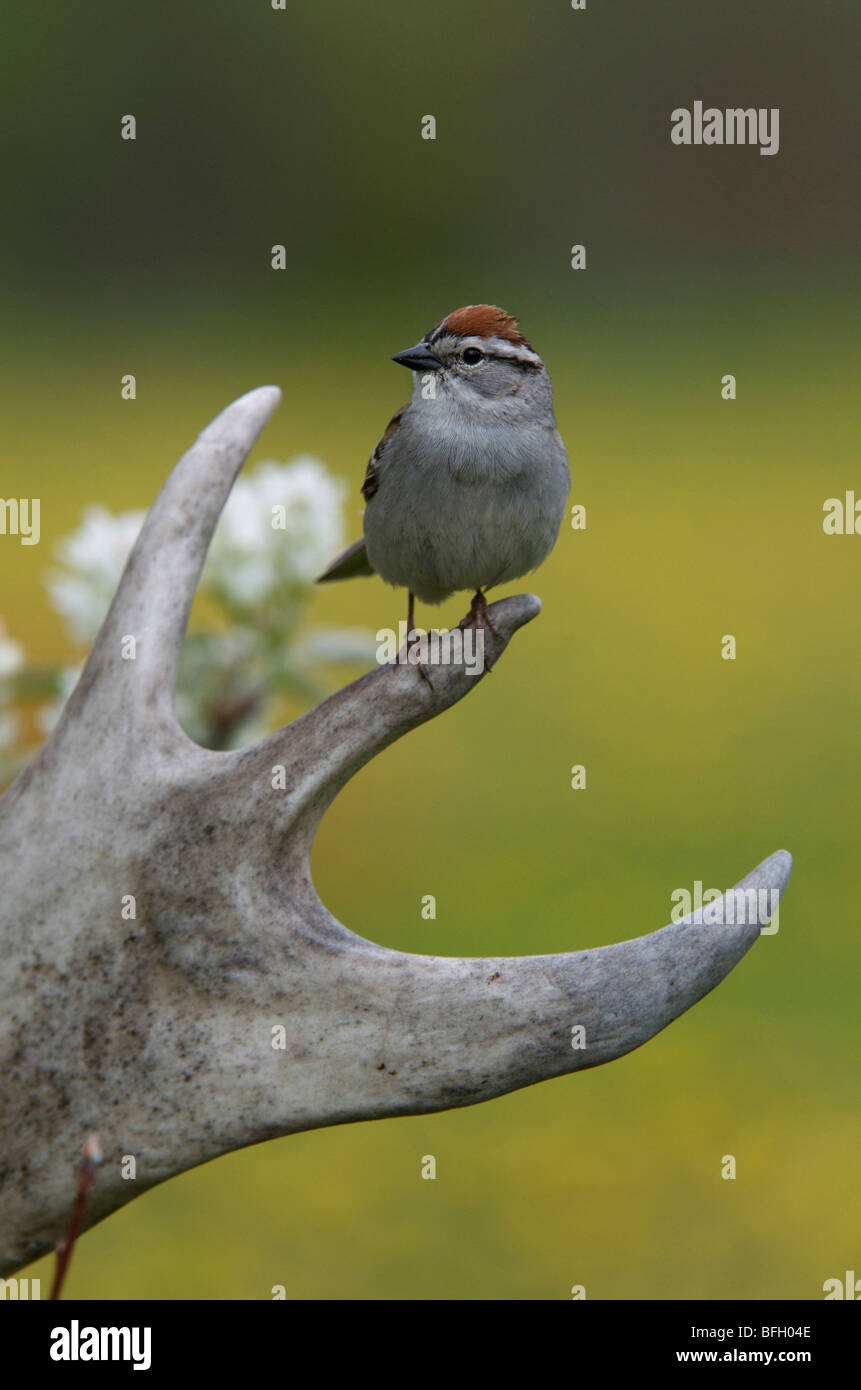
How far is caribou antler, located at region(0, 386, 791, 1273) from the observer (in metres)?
1.58

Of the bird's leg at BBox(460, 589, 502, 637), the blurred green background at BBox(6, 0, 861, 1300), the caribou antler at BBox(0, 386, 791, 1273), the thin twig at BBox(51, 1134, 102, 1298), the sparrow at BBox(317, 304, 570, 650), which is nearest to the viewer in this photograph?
the thin twig at BBox(51, 1134, 102, 1298)

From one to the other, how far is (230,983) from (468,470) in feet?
2.93

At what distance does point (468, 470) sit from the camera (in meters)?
2.19

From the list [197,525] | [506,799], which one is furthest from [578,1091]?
[197,525]

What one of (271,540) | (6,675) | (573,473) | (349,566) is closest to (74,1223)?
(6,675)

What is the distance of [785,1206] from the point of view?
3.64 metres

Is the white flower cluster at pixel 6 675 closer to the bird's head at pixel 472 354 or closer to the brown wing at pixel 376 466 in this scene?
the brown wing at pixel 376 466

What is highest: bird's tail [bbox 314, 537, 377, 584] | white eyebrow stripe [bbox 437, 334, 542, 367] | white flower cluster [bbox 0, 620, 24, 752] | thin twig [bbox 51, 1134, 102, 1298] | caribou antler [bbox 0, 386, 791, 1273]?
white eyebrow stripe [bbox 437, 334, 542, 367]

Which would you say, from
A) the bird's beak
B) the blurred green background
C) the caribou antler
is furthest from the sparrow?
the blurred green background

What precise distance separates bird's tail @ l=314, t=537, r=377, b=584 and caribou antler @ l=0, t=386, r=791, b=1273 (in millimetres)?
703

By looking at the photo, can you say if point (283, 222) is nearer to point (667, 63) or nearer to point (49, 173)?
point (49, 173)

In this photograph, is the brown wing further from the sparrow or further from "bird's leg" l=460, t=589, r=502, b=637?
"bird's leg" l=460, t=589, r=502, b=637

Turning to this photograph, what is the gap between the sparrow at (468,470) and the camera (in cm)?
219

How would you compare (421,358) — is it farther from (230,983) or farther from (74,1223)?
(74,1223)
